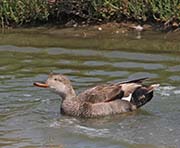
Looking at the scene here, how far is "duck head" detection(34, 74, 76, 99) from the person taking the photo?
11016 mm

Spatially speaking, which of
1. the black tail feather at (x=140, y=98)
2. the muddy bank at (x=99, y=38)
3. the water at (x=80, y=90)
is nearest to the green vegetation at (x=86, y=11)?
the muddy bank at (x=99, y=38)

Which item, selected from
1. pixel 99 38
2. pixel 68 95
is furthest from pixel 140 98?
pixel 99 38

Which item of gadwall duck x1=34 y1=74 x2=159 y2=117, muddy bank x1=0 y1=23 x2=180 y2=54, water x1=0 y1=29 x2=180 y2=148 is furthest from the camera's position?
muddy bank x1=0 y1=23 x2=180 y2=54

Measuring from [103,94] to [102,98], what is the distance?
57 mm

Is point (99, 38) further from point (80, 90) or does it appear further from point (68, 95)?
point (68, 95)

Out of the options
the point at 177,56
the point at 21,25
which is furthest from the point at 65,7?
the point at 177,56

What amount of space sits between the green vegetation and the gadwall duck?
485 centimetres

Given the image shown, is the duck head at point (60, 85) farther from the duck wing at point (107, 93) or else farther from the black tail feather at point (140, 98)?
the black tail feather at point (140, 98)

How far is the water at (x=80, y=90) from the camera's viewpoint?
31.1ft

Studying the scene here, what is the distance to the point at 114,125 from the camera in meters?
10.1

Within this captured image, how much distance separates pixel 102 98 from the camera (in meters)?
10.9

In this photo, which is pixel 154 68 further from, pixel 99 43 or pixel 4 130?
pixel 4 130

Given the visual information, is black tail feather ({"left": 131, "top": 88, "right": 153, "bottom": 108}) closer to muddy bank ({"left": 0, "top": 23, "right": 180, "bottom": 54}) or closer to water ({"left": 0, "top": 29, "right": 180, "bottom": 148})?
water ({"left": 0, "top": 29, "right": 180, "bottom": 148})

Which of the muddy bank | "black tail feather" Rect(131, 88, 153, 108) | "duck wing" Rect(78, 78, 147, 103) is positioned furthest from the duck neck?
the muddy bank
